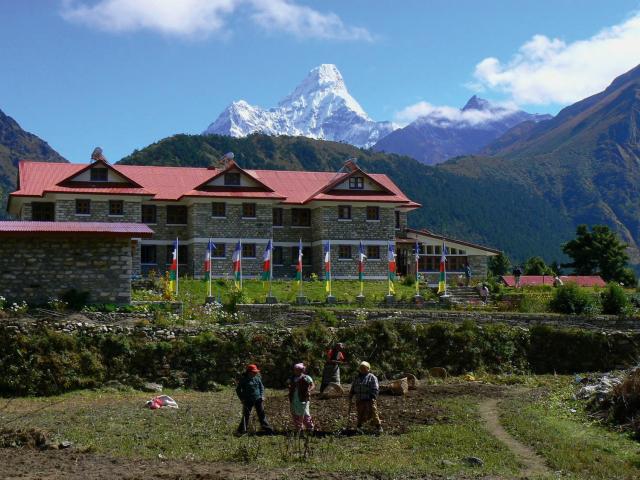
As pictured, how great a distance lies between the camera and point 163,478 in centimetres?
1256

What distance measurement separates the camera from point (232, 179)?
48.5 m

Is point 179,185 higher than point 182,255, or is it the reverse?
point 179,185

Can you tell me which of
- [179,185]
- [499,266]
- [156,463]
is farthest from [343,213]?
[499,266]

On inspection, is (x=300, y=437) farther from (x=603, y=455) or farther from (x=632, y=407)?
(x=632, y=407)

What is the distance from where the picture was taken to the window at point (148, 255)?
48094 mm

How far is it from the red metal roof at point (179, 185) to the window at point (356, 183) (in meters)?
0.54

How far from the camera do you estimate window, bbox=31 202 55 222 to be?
45844mm

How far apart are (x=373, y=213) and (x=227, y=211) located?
30.2ft

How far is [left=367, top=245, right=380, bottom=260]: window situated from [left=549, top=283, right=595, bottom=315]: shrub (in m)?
12.9

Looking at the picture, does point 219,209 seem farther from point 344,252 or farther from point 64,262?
point 64,262

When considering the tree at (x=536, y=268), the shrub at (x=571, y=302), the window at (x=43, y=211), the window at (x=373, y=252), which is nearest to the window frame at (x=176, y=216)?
the window at (x=43, y=211)

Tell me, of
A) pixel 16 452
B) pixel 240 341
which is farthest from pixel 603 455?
pixel 240 341

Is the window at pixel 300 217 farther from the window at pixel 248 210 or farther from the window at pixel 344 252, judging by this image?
the window at pixel 248 210

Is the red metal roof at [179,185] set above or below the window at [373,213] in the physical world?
above
